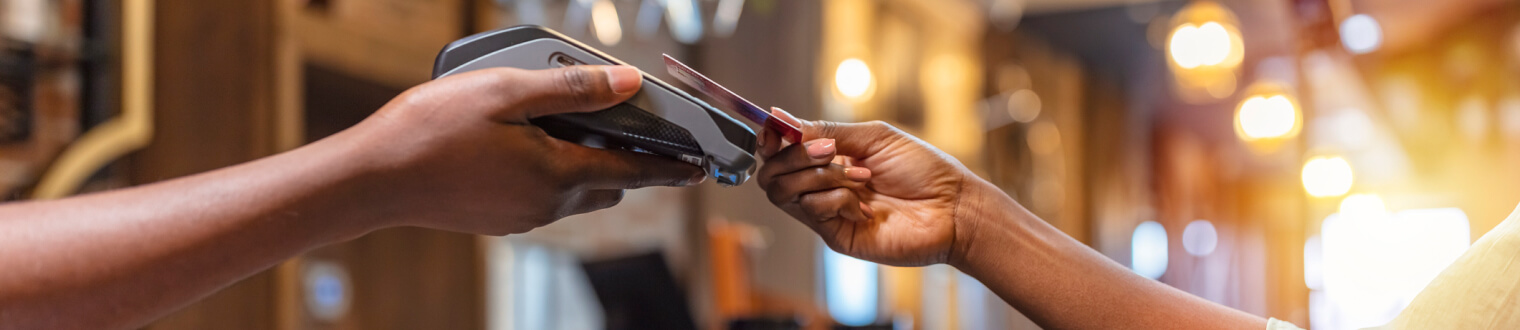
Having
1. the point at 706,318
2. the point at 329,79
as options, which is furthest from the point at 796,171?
the point at 706,318

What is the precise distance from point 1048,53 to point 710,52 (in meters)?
4.86

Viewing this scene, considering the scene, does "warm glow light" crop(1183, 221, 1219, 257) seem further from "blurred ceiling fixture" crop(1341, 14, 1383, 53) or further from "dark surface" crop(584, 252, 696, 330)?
"dark surface" crop(584, 252, 696, 330)

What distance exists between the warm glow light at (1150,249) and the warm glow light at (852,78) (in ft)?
23.9

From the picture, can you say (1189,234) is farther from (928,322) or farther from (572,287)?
(572,287)

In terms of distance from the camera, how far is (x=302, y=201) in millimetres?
836

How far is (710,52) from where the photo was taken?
3.75 meters

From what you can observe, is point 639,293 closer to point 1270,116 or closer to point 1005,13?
point 1005,13

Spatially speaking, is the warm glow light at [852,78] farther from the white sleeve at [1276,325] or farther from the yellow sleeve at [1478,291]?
the yellow sleeve at [1478,291]

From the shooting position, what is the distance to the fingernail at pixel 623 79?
932mm

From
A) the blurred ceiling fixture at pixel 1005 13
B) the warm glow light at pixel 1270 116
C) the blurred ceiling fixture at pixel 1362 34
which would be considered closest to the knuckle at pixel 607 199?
the blurred ceiling fixture at pixel 1005 13

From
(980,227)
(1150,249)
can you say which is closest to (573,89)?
(980,227)

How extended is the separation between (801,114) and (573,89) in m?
3.39

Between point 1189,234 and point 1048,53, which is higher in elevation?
point 1048,53

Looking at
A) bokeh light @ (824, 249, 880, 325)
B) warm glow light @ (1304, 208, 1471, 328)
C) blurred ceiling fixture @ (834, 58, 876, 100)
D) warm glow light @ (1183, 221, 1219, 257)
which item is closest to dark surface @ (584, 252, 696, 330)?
blurred ceiling fixture @ (834, 58, 876, 100)
